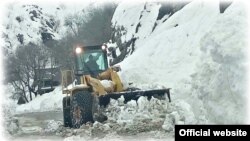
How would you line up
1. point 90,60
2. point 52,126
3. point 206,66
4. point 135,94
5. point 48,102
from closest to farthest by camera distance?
point 206,66
point 52,126
point 135,94
point 90,60
point 48,102

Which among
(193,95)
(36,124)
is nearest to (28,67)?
(36,124)

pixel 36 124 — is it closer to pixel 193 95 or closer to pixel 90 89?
pixel 90 89

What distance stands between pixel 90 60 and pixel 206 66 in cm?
219

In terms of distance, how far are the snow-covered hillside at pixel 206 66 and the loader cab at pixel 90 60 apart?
2.94ft

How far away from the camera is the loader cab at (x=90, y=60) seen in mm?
9594

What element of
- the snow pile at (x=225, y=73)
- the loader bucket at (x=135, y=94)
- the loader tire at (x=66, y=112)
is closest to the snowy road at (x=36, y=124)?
the loader tire at (x=66, y=112)

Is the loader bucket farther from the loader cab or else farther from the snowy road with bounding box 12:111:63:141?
the snowy road with bounding box 12:111:63:141

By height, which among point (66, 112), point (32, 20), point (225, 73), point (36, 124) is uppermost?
point (32, 20)

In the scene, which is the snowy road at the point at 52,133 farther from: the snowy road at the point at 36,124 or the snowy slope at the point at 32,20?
the snowy slope at the point at 32,20

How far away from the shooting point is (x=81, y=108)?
27.9 feet

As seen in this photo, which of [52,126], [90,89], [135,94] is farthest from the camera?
[135,94]

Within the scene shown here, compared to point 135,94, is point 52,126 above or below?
below

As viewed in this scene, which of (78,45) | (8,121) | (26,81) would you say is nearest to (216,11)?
(78,45)

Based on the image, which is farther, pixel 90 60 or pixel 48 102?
pixel 48 102
